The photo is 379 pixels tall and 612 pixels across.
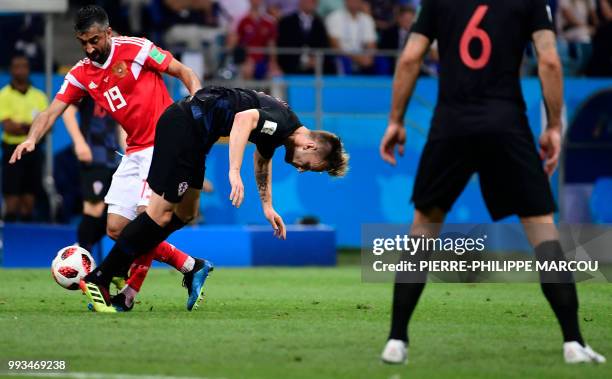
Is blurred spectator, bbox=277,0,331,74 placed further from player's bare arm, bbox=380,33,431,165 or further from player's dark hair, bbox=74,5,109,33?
player's bare arm, bbox=380,33,431,165

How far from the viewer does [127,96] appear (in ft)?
32.9

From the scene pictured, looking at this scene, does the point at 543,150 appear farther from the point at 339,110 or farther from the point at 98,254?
the point at 339,110

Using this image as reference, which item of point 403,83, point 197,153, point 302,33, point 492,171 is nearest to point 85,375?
point 403,83

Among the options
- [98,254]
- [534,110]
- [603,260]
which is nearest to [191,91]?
[98,254]

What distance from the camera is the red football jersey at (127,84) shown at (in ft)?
32.5

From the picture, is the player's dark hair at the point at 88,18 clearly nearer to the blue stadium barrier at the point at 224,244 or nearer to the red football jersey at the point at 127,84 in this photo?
the red football jersey at the point at 127,84

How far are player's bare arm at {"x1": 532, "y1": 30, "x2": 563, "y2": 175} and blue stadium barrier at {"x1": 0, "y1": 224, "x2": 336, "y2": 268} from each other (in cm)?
997

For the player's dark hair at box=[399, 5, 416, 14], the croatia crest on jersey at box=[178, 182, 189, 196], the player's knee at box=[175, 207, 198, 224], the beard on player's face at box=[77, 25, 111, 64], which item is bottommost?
the player's dark hair at box=[399, 5, 416, 14]

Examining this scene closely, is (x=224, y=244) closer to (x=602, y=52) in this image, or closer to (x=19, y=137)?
(x=19, y=137)

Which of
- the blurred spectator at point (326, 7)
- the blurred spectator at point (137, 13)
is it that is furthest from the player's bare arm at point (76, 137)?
the blurred spectator at point (326, 7)

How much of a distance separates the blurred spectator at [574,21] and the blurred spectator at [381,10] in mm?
2853

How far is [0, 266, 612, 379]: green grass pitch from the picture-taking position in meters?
6.45

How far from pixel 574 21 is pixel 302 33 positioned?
4843mm

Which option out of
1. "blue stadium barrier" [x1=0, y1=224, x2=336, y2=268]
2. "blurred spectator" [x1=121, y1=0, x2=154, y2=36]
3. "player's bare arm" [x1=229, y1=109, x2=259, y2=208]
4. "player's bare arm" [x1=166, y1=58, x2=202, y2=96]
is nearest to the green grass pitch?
"player's bare arm" [x1=229, y1=109, x2=259, y2=208]
